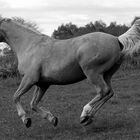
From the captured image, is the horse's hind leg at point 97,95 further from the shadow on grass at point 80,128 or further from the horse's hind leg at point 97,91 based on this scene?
the shadow on grass at point 80,128

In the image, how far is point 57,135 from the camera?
26.3 ft

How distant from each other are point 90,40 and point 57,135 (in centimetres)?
188

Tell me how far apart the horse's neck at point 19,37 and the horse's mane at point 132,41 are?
6.70ft

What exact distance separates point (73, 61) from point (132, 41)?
3.83ft

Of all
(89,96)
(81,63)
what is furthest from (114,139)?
(89,96)

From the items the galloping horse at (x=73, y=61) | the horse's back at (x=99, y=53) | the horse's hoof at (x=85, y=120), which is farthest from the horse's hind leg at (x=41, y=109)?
the horse's back at (x=99, y=53)

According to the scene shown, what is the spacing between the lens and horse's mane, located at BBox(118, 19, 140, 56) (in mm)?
7879

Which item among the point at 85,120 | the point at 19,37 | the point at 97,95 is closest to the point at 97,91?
the point at 97,95

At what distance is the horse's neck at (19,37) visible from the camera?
896 centimetres

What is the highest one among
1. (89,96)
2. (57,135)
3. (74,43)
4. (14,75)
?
(74,43)

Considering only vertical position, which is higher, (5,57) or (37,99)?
(37,99)

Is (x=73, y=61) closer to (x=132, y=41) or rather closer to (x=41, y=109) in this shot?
(x=132, y=41)

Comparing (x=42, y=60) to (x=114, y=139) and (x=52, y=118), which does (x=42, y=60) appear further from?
(x=114, y=139)

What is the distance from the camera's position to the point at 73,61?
799 cm
